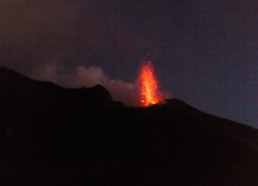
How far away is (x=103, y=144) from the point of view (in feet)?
378

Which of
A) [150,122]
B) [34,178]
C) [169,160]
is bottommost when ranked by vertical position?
[34,178]

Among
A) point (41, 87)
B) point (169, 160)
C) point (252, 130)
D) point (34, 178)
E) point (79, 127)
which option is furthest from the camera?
point (252, 130)

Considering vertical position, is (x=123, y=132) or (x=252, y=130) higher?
(x=252, y=130)

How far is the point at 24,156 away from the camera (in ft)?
339

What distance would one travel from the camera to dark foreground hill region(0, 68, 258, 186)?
3959 inches

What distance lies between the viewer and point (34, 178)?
309 feet

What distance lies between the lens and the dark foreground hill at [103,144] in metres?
101

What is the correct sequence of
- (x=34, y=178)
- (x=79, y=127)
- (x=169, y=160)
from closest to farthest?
(x=34, y=178) → (x=169, y=160) → (x=79, y=127)

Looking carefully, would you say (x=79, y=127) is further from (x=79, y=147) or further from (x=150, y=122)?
(x=150, y=122)

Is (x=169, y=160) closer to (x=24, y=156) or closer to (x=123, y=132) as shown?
(x=123, y=132)

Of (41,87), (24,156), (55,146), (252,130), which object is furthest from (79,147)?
(252,130)

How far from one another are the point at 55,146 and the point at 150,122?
2309cm

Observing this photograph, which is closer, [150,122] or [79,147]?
[79,147]

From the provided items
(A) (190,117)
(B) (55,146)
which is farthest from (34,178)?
(A) (190,117)
